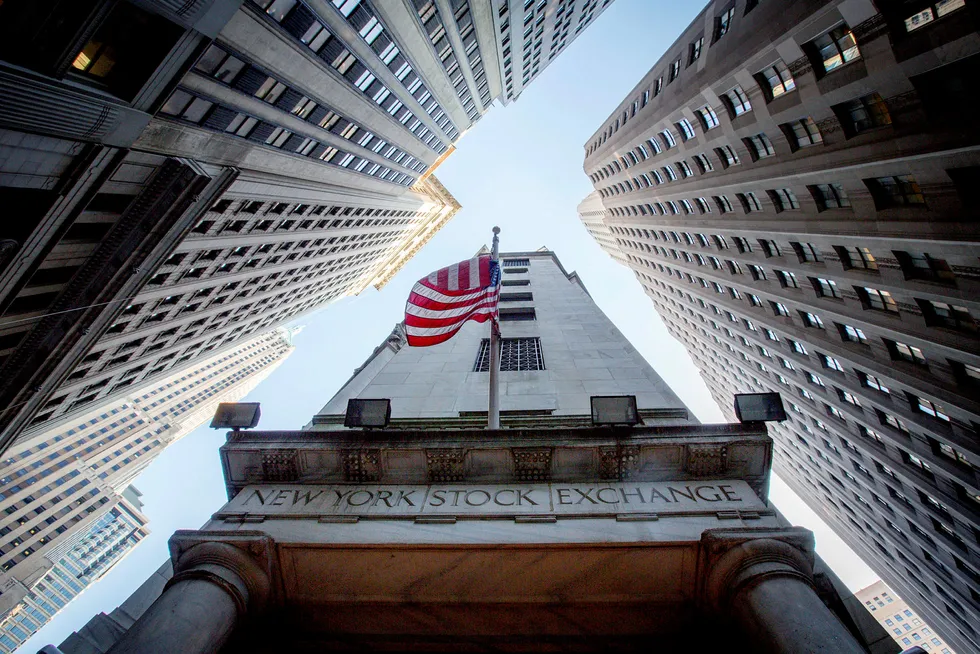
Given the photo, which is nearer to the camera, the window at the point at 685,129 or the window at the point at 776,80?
the window at the point at 776,80

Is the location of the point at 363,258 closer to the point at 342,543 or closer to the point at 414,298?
the point at 414,298

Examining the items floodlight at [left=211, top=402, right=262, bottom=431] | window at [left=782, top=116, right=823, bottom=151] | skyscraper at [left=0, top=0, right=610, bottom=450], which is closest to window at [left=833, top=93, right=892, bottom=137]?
window at [left=782, top=116, right=823, bottom=151]

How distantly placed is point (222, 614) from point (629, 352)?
1676 centimetres

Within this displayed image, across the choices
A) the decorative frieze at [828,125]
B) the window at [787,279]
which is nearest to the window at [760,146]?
the decorative frieze at [828,125]

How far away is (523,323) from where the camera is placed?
86.1 ft

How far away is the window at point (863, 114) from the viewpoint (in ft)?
56.7

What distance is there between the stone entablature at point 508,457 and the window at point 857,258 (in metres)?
15.7

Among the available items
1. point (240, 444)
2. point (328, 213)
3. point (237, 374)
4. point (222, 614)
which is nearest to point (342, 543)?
point (222, 614)

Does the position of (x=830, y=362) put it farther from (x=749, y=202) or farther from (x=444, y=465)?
(x=444, y=465)

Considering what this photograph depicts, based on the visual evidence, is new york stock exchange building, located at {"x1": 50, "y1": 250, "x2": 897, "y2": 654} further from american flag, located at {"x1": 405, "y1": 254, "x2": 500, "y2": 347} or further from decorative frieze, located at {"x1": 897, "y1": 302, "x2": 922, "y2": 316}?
decorative frieze, located at {"x1": 897, "y1": 302, "x2": 922, "y2": 316}

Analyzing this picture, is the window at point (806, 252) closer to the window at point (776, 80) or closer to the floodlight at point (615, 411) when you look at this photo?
the window at point (776, 80)

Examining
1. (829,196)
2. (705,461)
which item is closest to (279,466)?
(705,461)

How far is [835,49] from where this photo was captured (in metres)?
17.9

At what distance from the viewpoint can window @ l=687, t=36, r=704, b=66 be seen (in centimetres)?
3012
